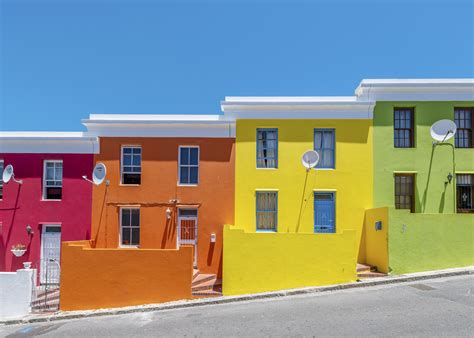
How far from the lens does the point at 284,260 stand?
12.9m

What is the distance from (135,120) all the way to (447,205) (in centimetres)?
1191

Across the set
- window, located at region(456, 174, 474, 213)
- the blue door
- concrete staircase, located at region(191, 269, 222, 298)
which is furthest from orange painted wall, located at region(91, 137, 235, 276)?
window, located at region(456, 174, 474, 213)

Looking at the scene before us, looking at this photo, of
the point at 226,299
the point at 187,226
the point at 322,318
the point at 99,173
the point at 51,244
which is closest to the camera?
the point at 322,318

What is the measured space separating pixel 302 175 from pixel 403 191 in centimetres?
381

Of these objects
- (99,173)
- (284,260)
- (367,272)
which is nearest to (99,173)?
(99,173)

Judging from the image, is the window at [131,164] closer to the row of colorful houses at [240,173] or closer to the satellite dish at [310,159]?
the row of colorful houses at [240,173]

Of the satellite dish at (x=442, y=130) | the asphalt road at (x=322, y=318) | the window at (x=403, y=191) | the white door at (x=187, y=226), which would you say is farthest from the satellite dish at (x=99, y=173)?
the satellite dish at (x=442, y=130)

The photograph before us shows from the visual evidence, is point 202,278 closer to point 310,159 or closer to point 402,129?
point 310,159

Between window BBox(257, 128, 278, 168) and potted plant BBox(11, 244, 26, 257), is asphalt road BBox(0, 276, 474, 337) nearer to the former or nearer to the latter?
potted plant BBox(11, 244, 26, 257)

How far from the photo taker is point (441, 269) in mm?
13234

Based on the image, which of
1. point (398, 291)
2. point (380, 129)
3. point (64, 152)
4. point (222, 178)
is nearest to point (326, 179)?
point (380, 129)

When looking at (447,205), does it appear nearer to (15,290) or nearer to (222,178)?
(222,178)

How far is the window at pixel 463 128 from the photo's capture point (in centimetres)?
1566

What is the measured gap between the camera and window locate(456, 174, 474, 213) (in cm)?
1545
